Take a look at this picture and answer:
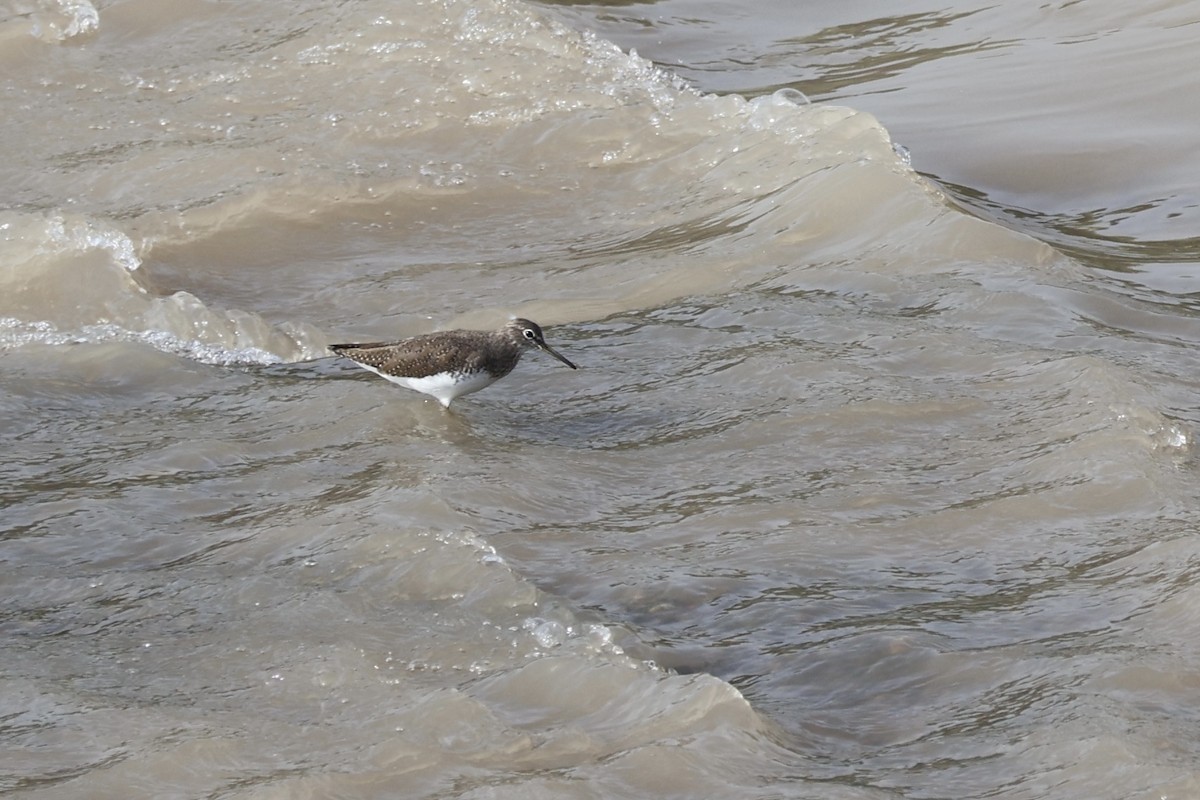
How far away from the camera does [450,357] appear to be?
269 inches

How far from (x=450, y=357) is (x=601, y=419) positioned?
710mm

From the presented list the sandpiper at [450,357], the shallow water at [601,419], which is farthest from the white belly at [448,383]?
the shallow water at [601,419]

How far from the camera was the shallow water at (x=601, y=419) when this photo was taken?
450 cm

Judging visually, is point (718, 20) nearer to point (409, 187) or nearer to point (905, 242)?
point (409, 187)

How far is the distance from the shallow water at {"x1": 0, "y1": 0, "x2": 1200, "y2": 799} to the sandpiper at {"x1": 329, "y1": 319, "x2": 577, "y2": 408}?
7.8 inches

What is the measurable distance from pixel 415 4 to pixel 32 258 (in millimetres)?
4852

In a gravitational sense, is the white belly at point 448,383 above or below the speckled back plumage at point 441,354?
below

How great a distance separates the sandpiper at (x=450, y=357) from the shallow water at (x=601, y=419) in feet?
0.65

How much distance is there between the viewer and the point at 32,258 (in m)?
8.76

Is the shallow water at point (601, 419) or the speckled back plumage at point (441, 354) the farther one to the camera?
the speckled back plumage at point (441, 354)

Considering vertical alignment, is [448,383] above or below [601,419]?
above

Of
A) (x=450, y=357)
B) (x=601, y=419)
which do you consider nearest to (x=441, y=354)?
(x=450, y=357)

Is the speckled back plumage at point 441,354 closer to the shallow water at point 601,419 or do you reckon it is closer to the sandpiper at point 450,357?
the sandpiper at point 450,357

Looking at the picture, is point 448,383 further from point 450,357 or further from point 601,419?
point 601,419
